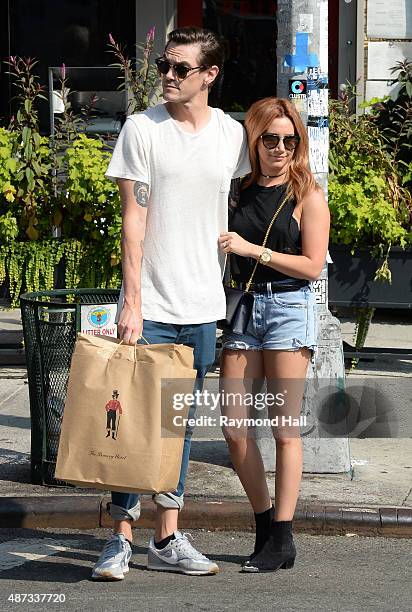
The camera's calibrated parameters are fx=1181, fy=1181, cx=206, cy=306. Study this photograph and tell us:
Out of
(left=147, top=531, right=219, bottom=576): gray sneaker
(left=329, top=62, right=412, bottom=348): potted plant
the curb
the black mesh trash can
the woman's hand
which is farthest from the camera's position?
(left=329, top=62, right=412, bottom=348): potted plant

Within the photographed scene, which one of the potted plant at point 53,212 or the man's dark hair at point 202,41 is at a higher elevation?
the man's dark hair at point 202,41

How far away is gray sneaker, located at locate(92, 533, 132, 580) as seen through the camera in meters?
4.70

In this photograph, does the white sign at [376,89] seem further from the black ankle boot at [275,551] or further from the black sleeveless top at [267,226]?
the black ankle boot at [275,551]

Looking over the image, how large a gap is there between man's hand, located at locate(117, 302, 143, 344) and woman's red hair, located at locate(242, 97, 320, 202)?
2.59ft

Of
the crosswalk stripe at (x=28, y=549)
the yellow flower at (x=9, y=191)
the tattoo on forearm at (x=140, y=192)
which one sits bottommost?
the crosswalk stripe at (x=28, y=549)

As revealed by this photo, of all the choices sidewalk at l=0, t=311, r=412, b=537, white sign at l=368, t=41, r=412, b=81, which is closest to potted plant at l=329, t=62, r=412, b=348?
sidewalk at l=0, t=311, r=412, b=537

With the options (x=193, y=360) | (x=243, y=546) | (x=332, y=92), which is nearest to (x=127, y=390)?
(x=193, y=360)

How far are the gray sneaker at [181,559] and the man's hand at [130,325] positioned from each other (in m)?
0.92

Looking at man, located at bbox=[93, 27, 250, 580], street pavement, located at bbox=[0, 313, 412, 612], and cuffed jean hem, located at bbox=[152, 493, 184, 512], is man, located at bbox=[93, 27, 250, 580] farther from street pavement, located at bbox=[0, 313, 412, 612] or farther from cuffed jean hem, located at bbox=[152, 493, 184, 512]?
street pavement, located at bbox=[0, 313, 412, 612]

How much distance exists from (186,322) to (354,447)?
2446 mm

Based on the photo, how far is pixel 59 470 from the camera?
440cm

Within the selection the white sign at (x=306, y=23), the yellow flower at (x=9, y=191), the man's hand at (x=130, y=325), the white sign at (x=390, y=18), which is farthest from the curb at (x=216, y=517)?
the white sign at (x=390, y=18)

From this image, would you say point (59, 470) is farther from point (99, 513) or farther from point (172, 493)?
point (99, 513)

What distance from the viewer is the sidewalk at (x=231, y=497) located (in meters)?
5.48
